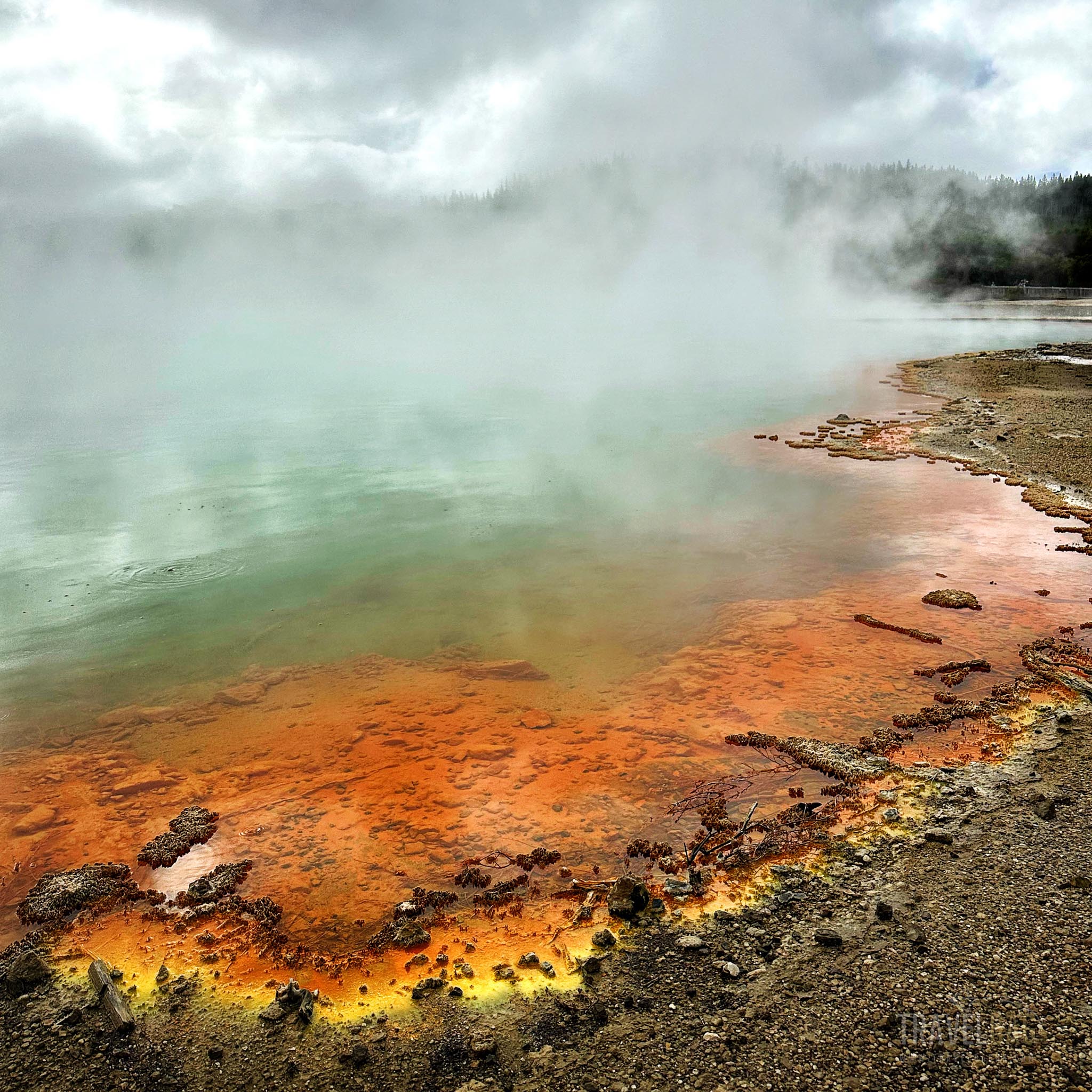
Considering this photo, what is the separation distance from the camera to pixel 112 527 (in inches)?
563

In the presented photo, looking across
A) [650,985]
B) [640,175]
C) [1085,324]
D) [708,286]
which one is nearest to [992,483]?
[650,985]

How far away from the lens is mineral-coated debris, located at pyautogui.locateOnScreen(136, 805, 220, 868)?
5660mm

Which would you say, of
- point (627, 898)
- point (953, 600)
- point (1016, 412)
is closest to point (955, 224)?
point (1016, 412)

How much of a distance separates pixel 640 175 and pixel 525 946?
169m

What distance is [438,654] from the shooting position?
9.03 meters

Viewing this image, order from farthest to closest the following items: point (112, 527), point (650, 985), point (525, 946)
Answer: point (112, 527) < point (525, 946) < point (650, 985)

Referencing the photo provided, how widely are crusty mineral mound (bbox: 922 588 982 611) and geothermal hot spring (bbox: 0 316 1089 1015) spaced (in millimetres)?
191

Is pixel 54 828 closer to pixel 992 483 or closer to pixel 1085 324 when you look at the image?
pixel 992 483

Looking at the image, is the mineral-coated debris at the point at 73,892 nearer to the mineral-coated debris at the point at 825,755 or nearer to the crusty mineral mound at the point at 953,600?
the mineral-coated debris at the point at 825,755

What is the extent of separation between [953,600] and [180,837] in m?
9.31

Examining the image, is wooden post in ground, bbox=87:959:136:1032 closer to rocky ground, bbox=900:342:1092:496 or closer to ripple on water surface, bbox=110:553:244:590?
ripple on water surface, bbox=110:553:244:590

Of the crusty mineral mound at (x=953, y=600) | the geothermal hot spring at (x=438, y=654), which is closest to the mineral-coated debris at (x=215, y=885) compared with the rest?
the geothermal hot spring at (x=438, y=654)

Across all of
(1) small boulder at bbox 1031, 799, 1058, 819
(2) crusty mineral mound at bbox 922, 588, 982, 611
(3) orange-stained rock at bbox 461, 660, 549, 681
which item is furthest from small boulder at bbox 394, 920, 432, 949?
(2) crusty mineral mound at bbox 922, 588, 982, 611

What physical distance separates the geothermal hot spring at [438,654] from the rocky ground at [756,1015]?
0.34 meters
